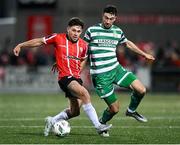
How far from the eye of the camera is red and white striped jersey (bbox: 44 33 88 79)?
13969mm

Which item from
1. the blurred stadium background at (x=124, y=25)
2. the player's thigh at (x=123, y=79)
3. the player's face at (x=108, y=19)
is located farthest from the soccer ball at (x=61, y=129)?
the blurred stadium background at (x=124, y=25)

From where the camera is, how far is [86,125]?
1627cm

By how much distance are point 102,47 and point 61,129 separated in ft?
6.00

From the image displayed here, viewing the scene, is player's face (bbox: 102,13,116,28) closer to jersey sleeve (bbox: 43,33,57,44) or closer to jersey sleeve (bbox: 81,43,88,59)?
jersey sleeve (bbox: 81,43,88,59)

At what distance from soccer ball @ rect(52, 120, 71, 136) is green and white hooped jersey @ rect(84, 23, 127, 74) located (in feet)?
4.73

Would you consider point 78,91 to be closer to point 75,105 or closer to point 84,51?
point 75,105

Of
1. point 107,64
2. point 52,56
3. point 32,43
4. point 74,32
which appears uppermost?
point 74,32

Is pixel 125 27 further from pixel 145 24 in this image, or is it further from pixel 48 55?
pixel 48 55

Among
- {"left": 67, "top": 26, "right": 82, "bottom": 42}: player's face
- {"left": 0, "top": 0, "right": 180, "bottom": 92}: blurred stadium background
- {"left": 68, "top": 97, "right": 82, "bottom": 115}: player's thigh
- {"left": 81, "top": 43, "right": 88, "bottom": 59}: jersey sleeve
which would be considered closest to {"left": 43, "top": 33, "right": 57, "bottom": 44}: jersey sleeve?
{"left": 67, "top": 26, "right": 82, "bottom": 42}: player's face

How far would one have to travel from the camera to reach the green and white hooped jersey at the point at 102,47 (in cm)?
Answer: 1474

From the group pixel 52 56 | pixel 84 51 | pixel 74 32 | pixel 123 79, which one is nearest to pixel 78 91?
pixel 84 51

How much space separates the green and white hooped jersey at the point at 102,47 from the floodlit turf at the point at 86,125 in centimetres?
119

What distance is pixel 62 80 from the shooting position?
13.9 m

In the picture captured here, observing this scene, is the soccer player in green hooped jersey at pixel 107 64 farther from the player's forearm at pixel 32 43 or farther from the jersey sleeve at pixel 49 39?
the player's forearm at pixel 32 43
